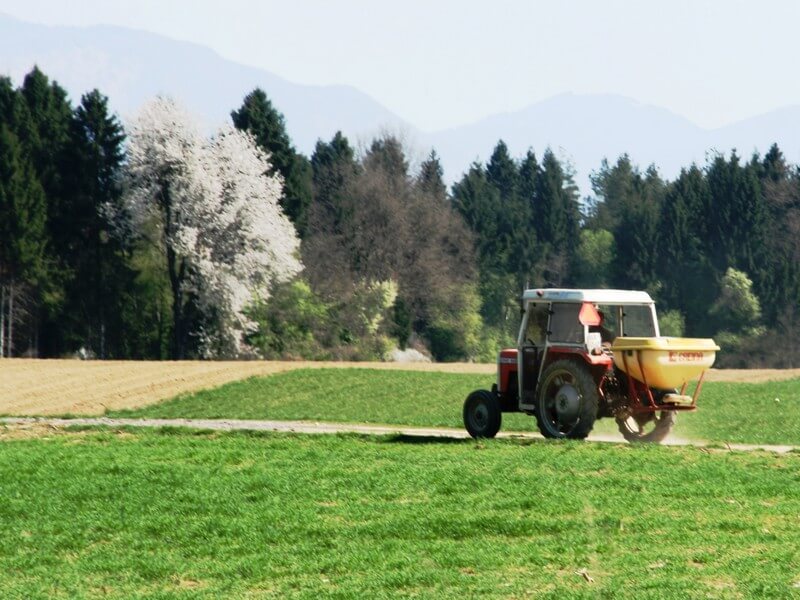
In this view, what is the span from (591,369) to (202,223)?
49458 mm

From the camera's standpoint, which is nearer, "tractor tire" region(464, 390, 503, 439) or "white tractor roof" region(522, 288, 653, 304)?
"white tractor roof" region(522, 288, 653, 304)

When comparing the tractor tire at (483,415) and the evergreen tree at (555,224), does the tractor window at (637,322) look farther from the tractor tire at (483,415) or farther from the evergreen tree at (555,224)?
the evergreen tree at (555,224)

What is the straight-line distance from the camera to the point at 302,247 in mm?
85000

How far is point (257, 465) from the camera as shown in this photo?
19750 mm

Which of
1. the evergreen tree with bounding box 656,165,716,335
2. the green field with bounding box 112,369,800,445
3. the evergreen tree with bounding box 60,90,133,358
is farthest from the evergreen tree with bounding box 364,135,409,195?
the green field with bounding box 112,369,800,445

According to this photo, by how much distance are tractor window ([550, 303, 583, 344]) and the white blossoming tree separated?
47.2m

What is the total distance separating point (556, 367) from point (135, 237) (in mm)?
52155

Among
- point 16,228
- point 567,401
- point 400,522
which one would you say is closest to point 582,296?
point 567,401

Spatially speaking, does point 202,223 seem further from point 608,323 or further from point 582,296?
point 582,296

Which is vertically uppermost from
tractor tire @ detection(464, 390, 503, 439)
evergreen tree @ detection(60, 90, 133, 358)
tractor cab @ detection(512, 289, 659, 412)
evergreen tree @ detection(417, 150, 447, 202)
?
evergreen tree @ detection(417, 150, 447, 202)

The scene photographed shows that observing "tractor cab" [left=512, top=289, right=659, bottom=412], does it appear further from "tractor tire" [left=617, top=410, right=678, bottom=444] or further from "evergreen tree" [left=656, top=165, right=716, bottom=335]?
"evergreen tree" [left=656, top=165, right=716, bottom=335]

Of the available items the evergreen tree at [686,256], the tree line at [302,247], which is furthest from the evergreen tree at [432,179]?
the evergreen tree at [686,256]

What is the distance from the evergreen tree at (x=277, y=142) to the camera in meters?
82.9

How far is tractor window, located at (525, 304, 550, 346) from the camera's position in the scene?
24.0m
